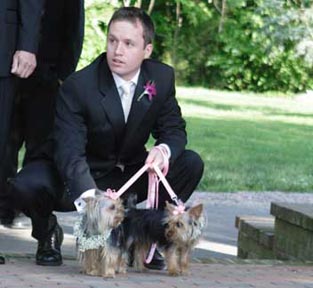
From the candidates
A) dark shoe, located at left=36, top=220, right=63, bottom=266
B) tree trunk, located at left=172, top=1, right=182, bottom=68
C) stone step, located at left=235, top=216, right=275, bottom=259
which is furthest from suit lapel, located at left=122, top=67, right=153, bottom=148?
tree trunk, located at left=172, top=1, right=182, bottom=68

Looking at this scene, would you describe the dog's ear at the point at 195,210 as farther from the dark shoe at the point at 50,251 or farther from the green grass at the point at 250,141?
the green grass at the point at 250,141

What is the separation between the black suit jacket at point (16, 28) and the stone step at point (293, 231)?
7.23ft

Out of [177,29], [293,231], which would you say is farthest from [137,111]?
[177,29]

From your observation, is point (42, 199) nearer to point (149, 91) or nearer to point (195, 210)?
point (149, 91)

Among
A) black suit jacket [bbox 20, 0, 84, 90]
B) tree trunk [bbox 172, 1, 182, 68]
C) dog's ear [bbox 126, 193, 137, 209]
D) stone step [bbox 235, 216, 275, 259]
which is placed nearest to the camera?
dog's ear [bbox 126, 193, 137, 209]

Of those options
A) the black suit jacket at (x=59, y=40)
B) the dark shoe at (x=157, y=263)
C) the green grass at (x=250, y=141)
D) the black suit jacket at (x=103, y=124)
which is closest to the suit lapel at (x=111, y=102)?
the black suit jacket at (x=103, y=124)

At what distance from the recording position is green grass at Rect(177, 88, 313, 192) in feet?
47.3

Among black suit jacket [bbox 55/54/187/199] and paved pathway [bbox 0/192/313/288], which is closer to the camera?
paved pathway [bbox 0/192/313/288]

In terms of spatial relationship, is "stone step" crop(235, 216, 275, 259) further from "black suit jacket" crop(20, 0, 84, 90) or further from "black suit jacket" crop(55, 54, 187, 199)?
"black suit jacket" crop(55, 54, 187, 199)

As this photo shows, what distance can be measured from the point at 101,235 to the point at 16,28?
1.48m

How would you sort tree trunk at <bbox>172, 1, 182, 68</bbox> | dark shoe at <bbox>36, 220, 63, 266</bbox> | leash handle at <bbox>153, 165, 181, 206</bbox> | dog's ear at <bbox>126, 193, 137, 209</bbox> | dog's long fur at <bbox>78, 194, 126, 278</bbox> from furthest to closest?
tree trunk at <bbox>172, 1, 182, 68</bbox> < dark shoe at <bbox>36, 220, 63, 266</bbox> < leash handle at <bbox>153, 165, 181, 206</bbox> < dog's ear at <bbox>126, 193, 137, 209</bbox> < dog's long fur at <bbox>78, 194, 126, 278</bbox>

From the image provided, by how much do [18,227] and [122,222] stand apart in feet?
11.3

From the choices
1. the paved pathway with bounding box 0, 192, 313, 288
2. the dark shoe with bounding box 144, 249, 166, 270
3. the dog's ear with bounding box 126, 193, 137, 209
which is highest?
the dog's ear with bounding box 126, 193, 137, 209

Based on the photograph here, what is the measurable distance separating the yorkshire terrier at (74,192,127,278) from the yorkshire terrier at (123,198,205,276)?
0.08m
